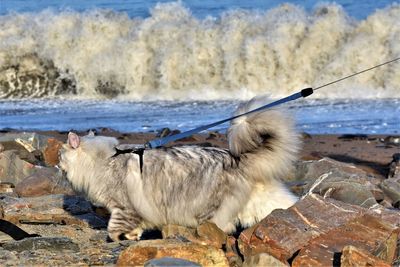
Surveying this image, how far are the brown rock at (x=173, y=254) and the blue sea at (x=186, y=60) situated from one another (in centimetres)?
1144

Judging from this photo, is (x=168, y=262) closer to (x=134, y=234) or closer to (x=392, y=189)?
(x=134, y=234)

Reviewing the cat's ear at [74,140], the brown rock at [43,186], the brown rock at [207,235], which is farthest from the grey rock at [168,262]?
the brown rock at [43,186]

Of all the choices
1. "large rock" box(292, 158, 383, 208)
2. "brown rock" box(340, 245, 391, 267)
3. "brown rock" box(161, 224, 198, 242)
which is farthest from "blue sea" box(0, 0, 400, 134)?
"brown rock" box(340, 245, 391, 267)

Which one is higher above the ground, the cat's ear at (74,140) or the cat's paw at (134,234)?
the cat's ear at (74,140)

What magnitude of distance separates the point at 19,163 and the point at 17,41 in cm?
1574

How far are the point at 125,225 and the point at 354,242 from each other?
1.63 metres

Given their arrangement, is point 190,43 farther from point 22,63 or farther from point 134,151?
point 134,151

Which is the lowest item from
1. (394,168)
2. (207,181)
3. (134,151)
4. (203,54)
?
(394,168)

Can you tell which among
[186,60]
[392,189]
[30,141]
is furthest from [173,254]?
[186,60]

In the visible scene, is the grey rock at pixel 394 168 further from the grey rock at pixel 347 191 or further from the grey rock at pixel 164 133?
the grey rock at pixel 164 133

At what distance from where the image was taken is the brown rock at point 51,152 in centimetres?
1012

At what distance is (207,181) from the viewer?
242 inches

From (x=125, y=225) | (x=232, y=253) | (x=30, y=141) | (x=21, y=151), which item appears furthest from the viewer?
(x=30, y=141)

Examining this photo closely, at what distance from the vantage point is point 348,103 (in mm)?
17344
